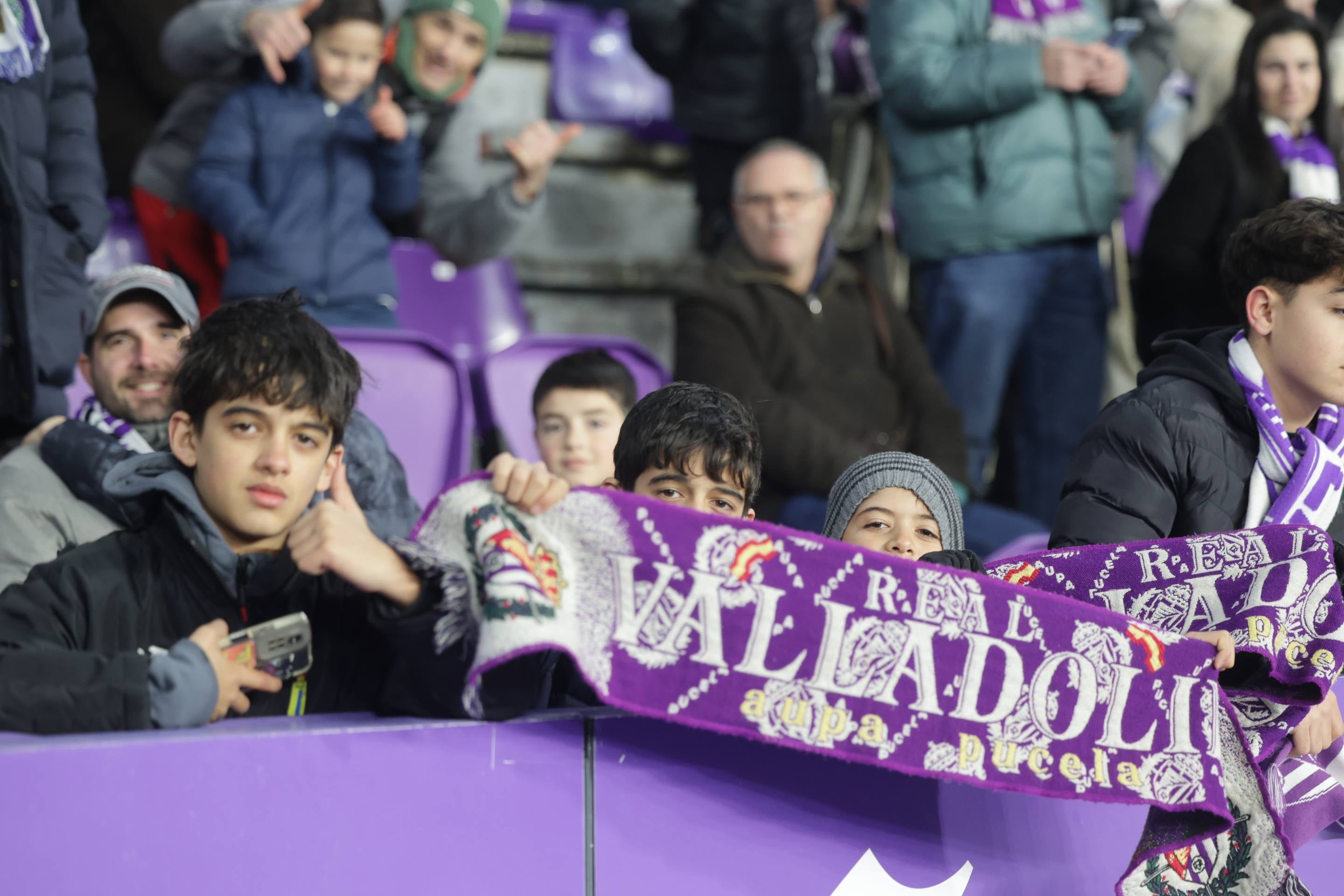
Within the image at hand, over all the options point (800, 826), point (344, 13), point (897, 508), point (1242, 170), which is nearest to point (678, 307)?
point (344, 13)

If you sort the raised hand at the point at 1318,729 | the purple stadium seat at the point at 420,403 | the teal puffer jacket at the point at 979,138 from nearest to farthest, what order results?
the raised hand at the point at 1318,729 < the purple stadium seat at the point at 420,403 < the teal puffer jacket at the point at 979,138

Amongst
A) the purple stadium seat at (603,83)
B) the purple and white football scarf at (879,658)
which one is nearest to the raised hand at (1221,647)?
the purple and white football scarf at (879,658)

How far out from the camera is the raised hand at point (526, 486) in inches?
84.0

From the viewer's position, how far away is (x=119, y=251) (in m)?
4.96

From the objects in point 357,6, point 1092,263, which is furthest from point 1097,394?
point 357,6

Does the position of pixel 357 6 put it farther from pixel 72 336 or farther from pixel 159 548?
pixel 159 548

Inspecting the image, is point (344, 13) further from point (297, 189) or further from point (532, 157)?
point (532, 157)

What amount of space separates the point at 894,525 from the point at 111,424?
175 centimetres

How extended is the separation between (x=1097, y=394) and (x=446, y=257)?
2246 millimetres

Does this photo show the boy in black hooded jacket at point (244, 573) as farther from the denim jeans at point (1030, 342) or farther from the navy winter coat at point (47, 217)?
the denim jeans at point (1030, 342)

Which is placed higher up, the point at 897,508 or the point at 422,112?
the point at 422,112

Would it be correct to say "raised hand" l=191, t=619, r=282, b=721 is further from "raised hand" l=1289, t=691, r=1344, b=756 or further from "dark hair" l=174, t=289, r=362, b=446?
"raised hand" l=1289, t=691, r=1344, b=756

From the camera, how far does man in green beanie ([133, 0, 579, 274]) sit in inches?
178

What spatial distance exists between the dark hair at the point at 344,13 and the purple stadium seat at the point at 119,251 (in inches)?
37.8
